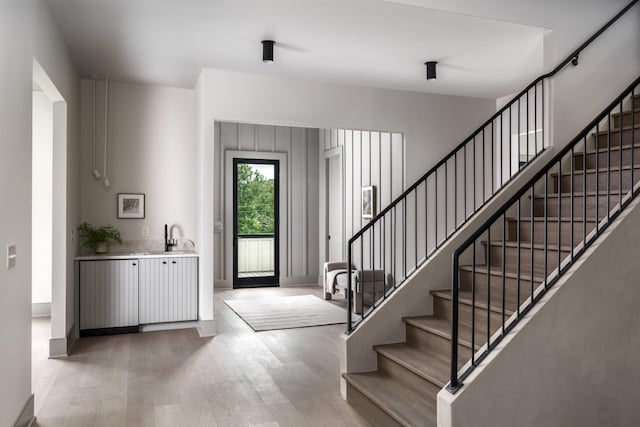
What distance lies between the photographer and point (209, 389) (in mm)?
3654

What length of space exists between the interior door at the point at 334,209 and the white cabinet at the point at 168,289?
3.11 meters

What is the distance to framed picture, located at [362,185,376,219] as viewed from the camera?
6785 millimetres

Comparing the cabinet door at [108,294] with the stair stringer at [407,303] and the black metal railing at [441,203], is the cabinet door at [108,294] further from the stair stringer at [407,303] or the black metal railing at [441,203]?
the stair stringer at [407,303]

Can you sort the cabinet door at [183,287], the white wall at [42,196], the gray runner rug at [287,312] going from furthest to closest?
the white wall at [42,196]
the gray runner rug at [287,312]
the cabinet door at [183,287]

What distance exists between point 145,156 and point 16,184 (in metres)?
3.07

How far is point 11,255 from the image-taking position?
266 cm

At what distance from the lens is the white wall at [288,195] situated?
8.42 m

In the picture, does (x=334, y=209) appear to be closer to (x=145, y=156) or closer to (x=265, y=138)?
(x=265, y=138)

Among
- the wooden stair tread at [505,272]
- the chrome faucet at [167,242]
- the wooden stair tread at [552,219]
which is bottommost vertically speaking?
the wooden stair tread at [505,272]

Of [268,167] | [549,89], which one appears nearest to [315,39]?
[549,89]

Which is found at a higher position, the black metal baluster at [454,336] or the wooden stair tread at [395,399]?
the black metal baluster at [454,336]

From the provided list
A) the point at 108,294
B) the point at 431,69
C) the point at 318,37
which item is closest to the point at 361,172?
the point at 431,69

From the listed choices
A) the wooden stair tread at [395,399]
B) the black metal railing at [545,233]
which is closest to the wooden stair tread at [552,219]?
the black metal railing at [545,233]

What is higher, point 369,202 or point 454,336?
point 369,202
